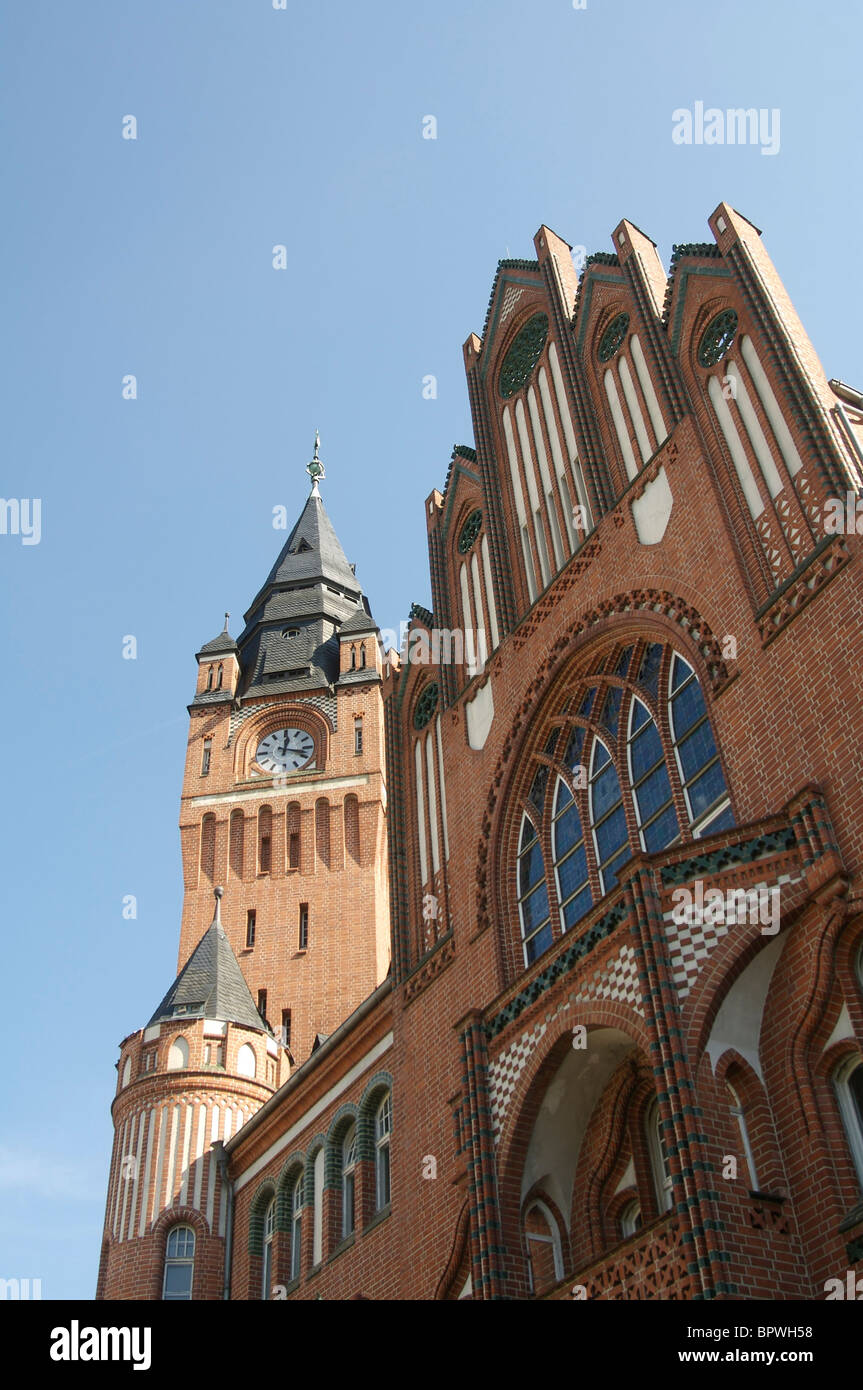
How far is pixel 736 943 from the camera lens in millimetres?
12391

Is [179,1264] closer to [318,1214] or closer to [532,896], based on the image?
[318,1214]

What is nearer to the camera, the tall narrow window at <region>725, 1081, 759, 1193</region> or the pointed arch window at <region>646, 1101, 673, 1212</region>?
the tall narrow window at <region>725, 1081, 759, 1193</region>

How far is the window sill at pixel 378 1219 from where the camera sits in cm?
1919

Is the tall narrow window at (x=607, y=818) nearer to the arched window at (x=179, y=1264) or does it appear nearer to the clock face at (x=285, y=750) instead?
the arched window at (x=179, y=1264)

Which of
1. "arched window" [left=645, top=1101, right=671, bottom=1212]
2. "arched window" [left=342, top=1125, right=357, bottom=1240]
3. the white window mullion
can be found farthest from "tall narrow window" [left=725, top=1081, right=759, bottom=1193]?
"arched window" [left=342, top=1125, right=357, bottom=1240]

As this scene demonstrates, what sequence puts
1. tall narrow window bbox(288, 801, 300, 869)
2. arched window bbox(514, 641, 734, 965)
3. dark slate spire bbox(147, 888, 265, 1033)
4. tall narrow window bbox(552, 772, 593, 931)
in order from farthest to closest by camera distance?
tall narrow window bbox(288, 801, 300, 869) < dark slate spire bbox(147, 888, 265, 1033) < tall narrow window bbox(552, 772, 593, 931) < arched window bbox(514, 641, 734, 965)

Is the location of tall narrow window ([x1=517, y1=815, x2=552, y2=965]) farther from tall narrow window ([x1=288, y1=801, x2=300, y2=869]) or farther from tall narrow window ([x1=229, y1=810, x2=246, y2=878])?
tall narrow window ([x1=229, y1=810, x2=246, y2=878])

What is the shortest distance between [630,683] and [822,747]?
4.14 m

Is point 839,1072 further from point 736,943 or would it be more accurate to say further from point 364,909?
point 364,909

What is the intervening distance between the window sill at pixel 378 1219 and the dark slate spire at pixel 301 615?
86.7 ft

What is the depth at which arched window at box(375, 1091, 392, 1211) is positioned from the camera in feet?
66.5

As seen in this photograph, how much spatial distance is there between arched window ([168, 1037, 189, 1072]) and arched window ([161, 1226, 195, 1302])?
9.88 feet

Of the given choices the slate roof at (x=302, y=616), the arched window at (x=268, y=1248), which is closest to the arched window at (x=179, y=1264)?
the arched window at (x=268, y=1248)
